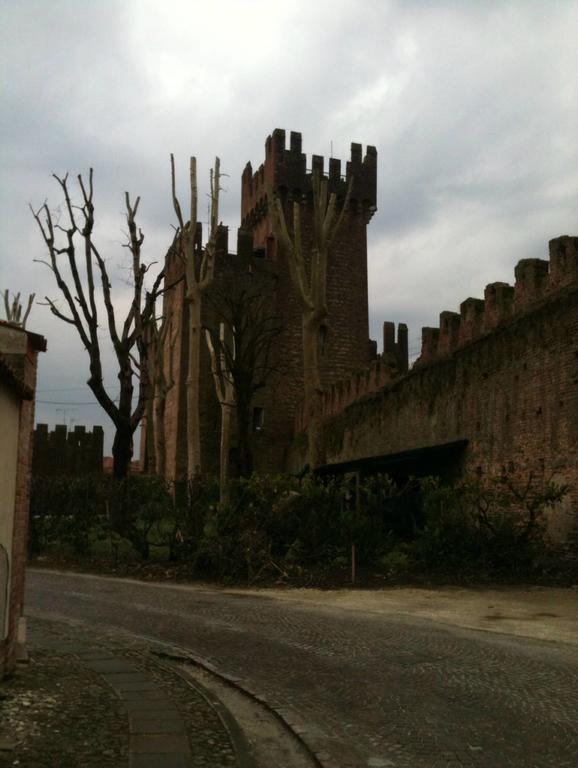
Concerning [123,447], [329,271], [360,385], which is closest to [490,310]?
[123,447]

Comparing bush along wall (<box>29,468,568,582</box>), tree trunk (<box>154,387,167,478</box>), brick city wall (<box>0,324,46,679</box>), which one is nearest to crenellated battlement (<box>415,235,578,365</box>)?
bush along wall (<box>29,468,568,582</box>)

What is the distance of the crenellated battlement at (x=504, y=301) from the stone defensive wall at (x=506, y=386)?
0.02 m

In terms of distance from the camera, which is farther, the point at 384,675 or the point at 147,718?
the point at 384,675

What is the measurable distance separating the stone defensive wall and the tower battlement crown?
15.8m

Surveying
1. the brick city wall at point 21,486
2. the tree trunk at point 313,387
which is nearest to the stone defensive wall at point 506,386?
the tree trunk at point 313,387

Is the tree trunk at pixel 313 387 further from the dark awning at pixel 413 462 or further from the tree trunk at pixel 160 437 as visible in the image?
the tree trunk at pixel 160 437

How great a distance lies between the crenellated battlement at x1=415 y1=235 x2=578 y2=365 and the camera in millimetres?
14469

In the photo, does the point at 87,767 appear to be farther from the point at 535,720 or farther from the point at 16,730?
the point at 535,720

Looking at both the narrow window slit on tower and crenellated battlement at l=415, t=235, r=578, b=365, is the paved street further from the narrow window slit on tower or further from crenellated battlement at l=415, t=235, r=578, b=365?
the narrow window slit on tower

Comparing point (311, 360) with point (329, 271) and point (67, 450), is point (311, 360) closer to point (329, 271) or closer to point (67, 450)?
point (329, 271)

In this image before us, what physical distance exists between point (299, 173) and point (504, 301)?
2082 cm

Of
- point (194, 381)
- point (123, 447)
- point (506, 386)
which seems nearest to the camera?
point (506, 386)

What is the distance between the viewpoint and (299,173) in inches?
1398

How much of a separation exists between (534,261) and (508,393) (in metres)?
2.70
